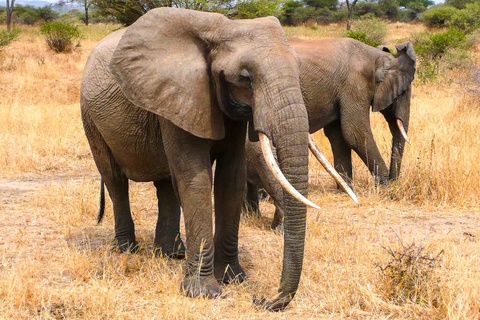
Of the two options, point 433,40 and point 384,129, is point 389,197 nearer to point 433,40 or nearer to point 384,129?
point 384,129

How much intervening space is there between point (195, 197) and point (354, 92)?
12.1 feet

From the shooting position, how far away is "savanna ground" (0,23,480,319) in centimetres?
397

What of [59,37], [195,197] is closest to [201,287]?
[195,197]

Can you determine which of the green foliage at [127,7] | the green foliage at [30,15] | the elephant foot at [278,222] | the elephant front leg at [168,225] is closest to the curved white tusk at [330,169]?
the elephant front leg at [168,225]

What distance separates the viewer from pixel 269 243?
5.51 m

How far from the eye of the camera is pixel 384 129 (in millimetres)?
9859

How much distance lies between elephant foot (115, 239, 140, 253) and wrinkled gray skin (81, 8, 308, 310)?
0.49m

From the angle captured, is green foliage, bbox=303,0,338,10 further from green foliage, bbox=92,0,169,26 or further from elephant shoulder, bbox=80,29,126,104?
elephant shoulder, bbox=80,29,126,104

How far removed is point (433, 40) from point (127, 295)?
16.6 metres

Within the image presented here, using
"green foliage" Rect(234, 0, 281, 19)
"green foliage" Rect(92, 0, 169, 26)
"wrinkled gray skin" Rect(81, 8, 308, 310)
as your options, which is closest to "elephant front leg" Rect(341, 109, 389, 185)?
"wrinkled gray skin" Rect(81, 8, 308, 310)

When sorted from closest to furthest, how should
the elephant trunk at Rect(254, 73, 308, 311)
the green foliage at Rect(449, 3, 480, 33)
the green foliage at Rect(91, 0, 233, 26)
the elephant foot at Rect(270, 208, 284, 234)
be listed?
the elephant trunk at Rect(254, 73, 308, 311)
the elephant foot at Rect(270, 208, 284, 234)
the green foliage at Rect(91, 0, 233, 26)
the green foliage at Rect(449, 3, 480, 33)

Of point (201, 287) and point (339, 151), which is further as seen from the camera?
point (339, 151)

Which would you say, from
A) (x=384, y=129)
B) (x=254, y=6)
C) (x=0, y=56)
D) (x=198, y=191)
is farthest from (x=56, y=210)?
(x=0, y=56)

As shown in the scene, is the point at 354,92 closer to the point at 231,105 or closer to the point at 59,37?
the point at 231,105
